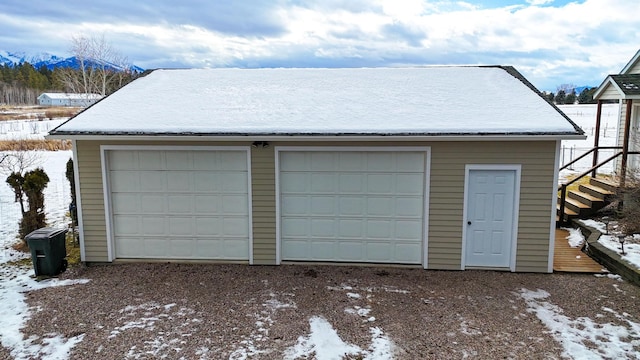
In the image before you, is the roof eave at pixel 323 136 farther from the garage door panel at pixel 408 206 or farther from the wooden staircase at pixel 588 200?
the wooden staircase at pixel 588 200

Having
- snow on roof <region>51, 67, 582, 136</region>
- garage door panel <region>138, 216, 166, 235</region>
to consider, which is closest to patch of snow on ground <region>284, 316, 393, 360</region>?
snow on roof <region>51, 67, 582, 136</region>

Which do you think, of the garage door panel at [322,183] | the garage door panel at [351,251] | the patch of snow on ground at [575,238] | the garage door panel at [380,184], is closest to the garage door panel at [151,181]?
the garage door panel at [322,183]

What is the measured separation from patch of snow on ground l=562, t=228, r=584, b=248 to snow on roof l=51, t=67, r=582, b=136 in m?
3.03

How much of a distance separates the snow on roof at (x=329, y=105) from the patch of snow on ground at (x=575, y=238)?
3.03 meters

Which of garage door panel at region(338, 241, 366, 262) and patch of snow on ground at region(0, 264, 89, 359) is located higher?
garage door panel at region(338, 241, 366, 262)

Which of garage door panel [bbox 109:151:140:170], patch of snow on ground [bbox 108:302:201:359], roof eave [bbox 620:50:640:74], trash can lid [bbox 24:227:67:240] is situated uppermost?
roof eave [bbox 620:50:640:74]

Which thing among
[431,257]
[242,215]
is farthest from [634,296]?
[242,215]

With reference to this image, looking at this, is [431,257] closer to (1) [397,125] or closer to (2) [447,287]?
(2) [447,287]

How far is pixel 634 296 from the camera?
265 inches

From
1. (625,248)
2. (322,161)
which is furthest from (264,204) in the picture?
(625,248)

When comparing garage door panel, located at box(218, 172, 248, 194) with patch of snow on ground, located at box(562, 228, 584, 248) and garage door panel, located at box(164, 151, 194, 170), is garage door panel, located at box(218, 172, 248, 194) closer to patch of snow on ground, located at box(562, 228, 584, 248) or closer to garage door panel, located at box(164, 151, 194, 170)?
garage door panel, located at box(164, 151, 194, 170)

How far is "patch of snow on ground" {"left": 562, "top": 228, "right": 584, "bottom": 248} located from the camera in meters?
9.03

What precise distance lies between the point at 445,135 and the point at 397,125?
33.4 inches

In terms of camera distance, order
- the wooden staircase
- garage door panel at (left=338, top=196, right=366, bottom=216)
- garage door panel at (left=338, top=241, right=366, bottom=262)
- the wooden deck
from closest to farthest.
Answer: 1. the wooden deck
2. garage door panel at (left=338, top=196, right=366, bottom=216)
3. garage door panel at (left=338, top=241, right=366, bottom=262)
4. the wooden staircase
